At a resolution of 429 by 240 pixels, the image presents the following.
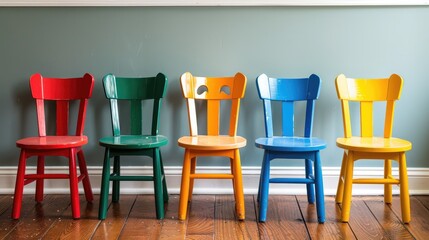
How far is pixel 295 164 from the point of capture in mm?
2918

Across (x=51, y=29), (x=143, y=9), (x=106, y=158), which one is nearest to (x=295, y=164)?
(x=106, y=158)

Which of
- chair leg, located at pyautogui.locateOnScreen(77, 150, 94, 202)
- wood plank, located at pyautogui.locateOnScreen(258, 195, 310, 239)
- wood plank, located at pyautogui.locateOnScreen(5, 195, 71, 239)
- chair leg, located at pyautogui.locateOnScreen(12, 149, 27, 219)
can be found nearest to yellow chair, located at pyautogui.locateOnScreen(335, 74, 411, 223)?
wood plank, located at pyautogui.locateOnScreen(258, 195, 310, 239)

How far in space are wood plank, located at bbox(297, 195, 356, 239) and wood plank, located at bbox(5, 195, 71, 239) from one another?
54.6 inches

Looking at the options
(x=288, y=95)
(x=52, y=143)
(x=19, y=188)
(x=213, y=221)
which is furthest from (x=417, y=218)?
(x=19, y=188)

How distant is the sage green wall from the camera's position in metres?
2.82

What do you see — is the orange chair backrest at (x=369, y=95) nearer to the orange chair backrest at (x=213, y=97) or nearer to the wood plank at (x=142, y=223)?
the orange chair backrest at (x=213, y=97)

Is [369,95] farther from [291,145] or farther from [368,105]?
[291,145]

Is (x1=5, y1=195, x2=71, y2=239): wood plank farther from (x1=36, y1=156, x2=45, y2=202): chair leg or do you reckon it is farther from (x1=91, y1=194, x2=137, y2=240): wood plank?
(x1=91, y1=194, x2=137, y2=240): wood plank

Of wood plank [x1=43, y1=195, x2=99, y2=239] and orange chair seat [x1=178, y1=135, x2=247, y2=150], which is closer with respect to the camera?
wood plank [x1=43, y1=195, x2=99, y2=239]

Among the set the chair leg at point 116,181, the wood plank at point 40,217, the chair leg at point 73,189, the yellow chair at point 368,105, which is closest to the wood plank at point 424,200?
the yellow chair at point 368,105

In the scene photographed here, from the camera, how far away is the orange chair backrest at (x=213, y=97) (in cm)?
272

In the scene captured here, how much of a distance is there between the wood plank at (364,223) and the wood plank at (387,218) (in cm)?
3

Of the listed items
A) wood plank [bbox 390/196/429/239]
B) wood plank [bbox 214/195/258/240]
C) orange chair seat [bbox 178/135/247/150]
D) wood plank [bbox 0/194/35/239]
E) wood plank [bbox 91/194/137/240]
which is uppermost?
orange chair seat [bbox 178/135/247/150]

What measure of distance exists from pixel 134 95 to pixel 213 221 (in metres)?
0.93
